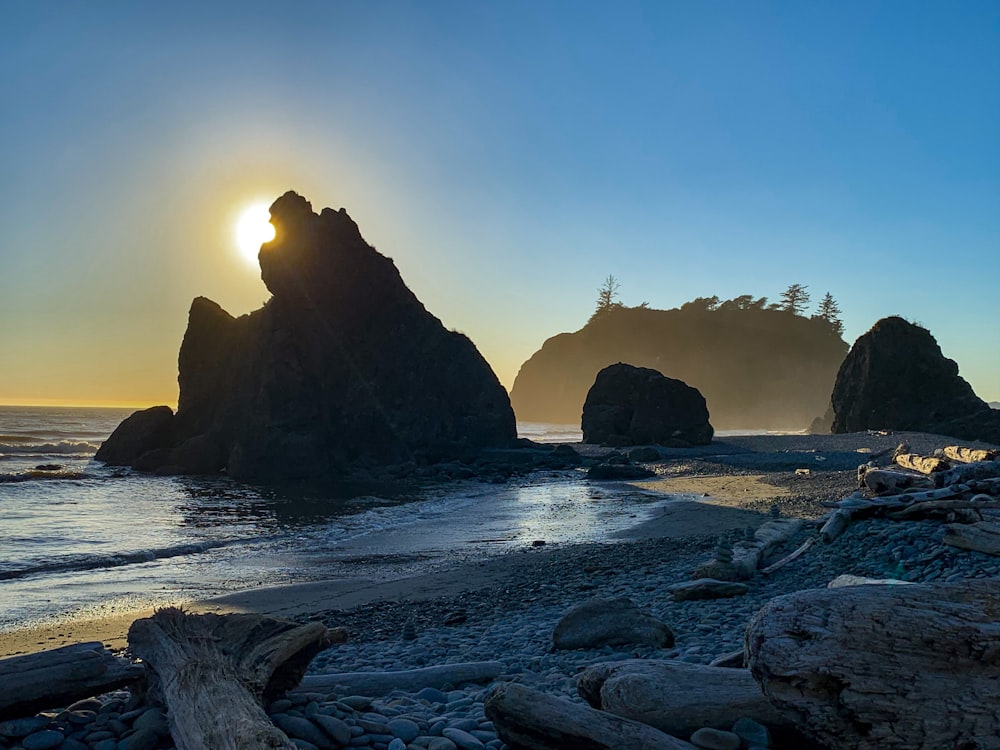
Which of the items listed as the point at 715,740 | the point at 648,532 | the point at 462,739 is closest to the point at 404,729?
the point at 462,739

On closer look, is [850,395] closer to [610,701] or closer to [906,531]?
[906,531]

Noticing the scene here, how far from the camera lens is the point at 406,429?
39.8 metres

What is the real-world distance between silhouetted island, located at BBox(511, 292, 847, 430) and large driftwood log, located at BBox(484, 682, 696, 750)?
4677 inches

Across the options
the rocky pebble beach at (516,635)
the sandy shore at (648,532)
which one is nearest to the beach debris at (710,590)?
the rocky pebble beach at (516,635)

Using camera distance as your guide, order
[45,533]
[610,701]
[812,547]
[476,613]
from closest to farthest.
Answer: [610,701] → [476,613] → [812,547] → [45,533]

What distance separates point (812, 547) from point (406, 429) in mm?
32554

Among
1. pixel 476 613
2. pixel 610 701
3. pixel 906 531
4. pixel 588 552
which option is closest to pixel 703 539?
pixel 588 552

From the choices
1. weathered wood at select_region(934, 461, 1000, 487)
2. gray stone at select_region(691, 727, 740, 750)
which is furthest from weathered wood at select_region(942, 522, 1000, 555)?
gray stone at select_region(691, 727, 740, 750)

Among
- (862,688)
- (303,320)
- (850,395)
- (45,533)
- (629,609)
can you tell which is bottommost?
(45,533)

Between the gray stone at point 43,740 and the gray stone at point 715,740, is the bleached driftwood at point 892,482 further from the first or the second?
the gray stone at point 43,740

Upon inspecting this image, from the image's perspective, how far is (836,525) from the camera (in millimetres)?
8766

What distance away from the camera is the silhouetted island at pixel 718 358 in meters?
125

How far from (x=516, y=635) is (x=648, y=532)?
7863 millimetres

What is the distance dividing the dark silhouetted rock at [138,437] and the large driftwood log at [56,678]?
38.3 m
